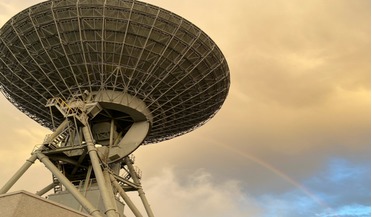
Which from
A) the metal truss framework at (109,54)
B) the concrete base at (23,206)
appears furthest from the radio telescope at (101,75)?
the concrete base at (23,206)

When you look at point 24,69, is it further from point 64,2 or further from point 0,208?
point 0,208

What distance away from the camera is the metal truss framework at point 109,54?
33844 mm

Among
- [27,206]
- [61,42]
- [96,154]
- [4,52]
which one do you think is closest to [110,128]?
[96,154]

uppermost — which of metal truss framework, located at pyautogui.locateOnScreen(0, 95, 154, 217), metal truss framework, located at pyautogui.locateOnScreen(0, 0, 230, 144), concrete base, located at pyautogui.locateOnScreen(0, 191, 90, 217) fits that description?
metal truss framework, located at pyautogui.locateOnScreen(0, 0, 230, 144)

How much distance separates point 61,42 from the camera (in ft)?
113

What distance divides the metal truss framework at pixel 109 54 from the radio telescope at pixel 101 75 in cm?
8

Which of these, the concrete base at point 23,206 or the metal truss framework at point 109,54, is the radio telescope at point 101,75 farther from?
the concrete base at point 23,206

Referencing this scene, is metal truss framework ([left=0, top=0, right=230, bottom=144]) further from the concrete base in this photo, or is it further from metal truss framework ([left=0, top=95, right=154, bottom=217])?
the concrete base

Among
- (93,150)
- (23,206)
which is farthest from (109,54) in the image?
(23,206)

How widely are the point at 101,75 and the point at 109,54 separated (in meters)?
1.88

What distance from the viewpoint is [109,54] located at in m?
35.0

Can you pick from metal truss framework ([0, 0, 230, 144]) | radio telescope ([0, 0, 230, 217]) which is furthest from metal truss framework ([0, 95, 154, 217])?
metal truss framework ([0, 0, 230, 144])

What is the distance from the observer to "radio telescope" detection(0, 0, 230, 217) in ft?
111

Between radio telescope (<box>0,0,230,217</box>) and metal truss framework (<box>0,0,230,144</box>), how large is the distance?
0.26ft
